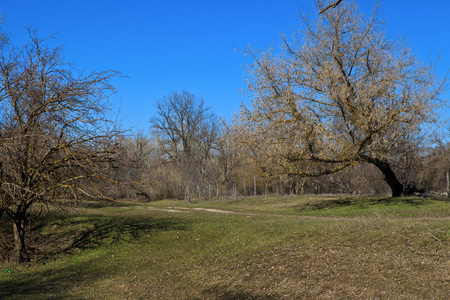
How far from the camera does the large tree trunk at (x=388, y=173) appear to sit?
1723 cm

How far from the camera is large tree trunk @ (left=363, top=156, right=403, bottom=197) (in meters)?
17.2

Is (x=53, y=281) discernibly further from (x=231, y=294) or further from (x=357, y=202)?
(x=357, y=202)

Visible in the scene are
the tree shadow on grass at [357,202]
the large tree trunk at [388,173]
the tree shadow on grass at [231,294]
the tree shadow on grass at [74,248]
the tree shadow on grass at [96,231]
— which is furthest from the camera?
the tree shadow on grass at [357,202]

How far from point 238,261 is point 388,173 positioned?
43.3ft

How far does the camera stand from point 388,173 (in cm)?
1886

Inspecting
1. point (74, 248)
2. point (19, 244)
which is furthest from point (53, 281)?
point (19, 244)

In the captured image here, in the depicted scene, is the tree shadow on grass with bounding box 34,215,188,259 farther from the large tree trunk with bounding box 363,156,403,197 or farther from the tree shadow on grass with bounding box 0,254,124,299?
the large tree trunk with bounding box 363,156,403,197

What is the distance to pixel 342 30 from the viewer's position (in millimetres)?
17453

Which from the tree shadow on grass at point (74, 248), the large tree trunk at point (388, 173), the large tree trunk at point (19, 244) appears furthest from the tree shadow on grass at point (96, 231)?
the large tree trunk at point (388, 173)

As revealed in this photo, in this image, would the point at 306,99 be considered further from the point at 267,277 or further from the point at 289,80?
the point at 267,277

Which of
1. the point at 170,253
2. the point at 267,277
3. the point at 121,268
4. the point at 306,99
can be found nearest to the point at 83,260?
the point at 121,268

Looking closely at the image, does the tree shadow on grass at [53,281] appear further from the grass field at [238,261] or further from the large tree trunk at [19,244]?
the large tree trunk at [19,244]

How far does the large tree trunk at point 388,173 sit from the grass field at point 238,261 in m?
3.30

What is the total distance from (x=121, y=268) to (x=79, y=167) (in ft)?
11.7
